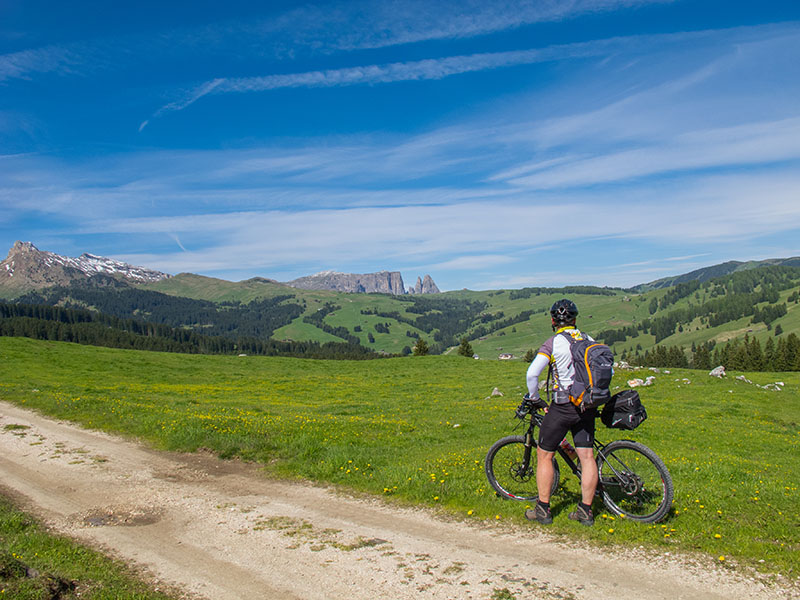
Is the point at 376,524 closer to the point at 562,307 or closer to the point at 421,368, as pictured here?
the point at 562,307

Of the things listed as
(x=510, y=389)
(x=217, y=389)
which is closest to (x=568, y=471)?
(x=510, y=389)

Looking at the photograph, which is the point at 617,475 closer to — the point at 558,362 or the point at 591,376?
the point at 591,376

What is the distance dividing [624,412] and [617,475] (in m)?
1.37

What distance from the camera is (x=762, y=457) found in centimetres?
1623

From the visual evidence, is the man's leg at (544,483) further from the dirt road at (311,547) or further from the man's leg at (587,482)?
the man's leg at (587,482)

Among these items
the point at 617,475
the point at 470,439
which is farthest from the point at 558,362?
the point at 470,439

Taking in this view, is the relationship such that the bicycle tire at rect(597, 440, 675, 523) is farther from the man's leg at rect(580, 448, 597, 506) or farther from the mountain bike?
the man's leg at rect(580, 448, 597, 506)

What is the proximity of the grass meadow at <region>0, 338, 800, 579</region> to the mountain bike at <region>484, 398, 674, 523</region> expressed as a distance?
356mm

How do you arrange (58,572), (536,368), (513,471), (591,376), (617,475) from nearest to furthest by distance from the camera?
1. (58,572)
2. (591,376)
3. (536,368)
4. (617,475)
5. (513,471)

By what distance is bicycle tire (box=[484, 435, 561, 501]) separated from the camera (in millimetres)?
10344

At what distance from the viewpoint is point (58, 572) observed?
7305 millimetres

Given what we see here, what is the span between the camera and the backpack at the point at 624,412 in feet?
27.9

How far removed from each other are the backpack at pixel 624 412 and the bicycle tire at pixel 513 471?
2.10 meters

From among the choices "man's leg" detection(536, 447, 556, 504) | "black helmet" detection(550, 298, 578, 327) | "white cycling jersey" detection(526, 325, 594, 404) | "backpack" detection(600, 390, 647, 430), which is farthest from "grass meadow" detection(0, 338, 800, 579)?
"black helmet" detection(550, 298, 578, 327)
